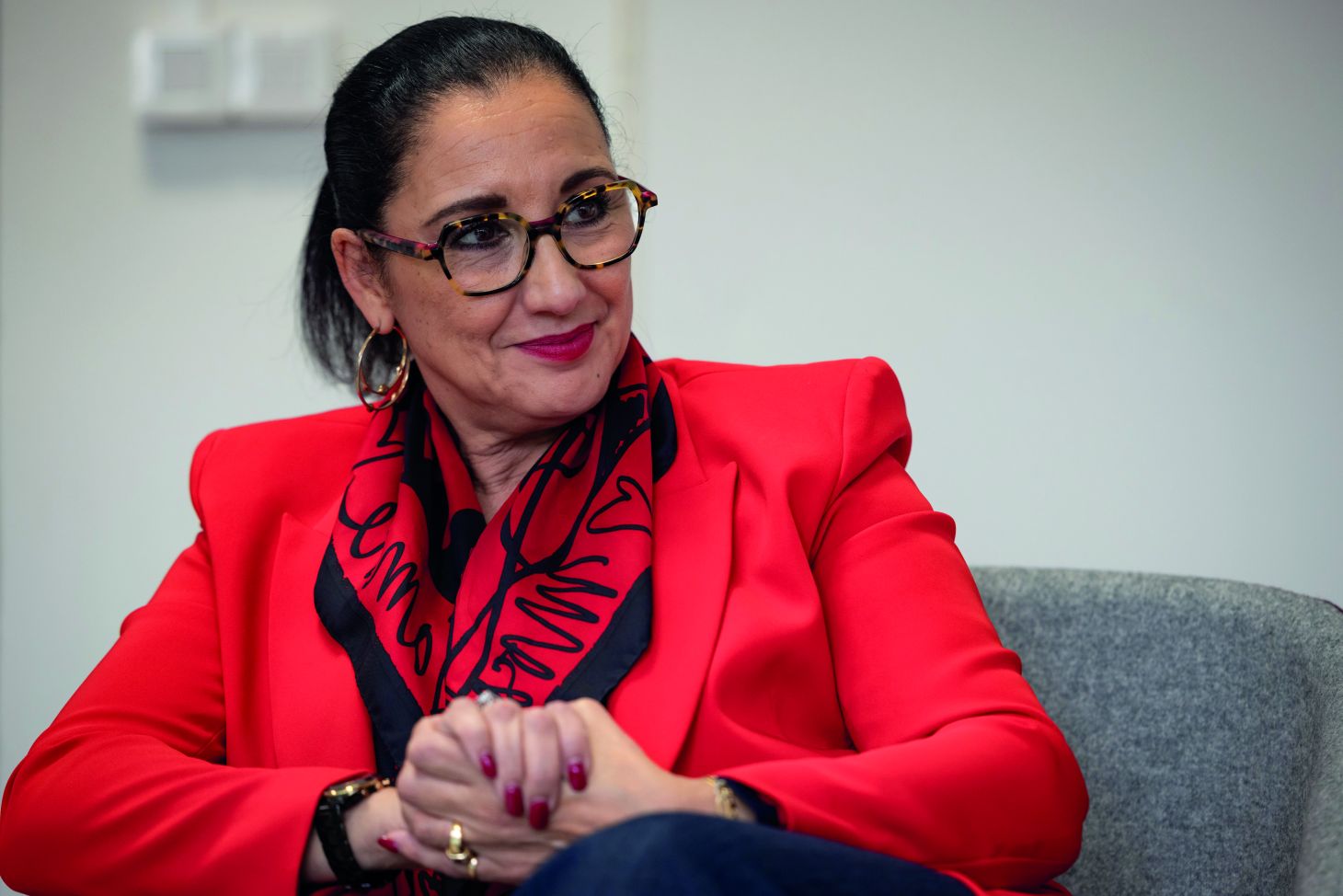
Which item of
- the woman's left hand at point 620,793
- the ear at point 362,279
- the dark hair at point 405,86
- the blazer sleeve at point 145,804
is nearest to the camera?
the woman's left hand at point 620,793

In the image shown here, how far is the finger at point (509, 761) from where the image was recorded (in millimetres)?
1097

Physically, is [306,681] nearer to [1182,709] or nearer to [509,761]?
[509,761]

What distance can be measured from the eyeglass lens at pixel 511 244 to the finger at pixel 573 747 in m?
0.51

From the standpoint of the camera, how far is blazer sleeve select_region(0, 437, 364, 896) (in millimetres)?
1213

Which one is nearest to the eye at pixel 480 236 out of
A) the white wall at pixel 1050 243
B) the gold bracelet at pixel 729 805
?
the gold bracelet at pixel 729 805

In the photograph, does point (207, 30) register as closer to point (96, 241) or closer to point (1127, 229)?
point (96, 241)

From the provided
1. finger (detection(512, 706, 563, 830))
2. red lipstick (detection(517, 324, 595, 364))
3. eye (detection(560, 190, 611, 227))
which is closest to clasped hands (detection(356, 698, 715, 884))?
finger (detection(512, 706, 563, 830))

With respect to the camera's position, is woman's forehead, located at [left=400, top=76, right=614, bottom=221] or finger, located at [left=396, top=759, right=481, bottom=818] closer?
finger, located at [left=396, top=759, right=481, bottom=818]

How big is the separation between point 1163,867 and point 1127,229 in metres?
1.07

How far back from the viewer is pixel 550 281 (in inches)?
55.1

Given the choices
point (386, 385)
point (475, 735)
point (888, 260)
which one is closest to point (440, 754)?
point (475, 735)

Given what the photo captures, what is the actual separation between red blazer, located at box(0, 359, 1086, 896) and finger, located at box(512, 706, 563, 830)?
0.15 metres

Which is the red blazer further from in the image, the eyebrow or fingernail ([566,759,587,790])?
the eyebrow

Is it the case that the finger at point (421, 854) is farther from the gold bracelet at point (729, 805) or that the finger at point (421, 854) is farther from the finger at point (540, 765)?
the gold bracelet at point (729, 805)
